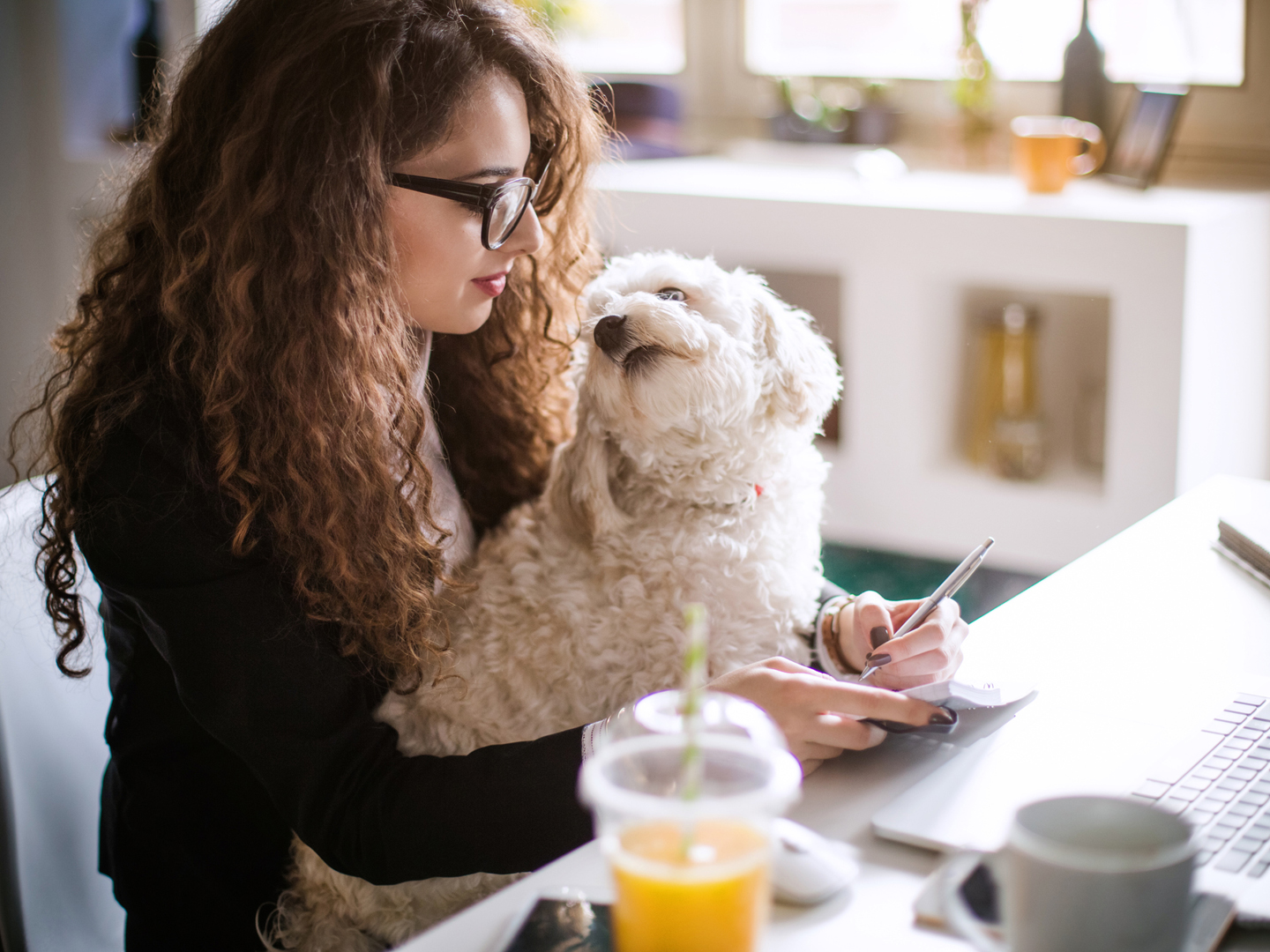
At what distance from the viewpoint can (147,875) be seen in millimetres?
1077

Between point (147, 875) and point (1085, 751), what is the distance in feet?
2.69

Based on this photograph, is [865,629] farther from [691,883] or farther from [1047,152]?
[1047,152]

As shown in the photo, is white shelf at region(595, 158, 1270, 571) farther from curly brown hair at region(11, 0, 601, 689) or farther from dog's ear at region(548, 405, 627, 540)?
curly brown hair at region(11, 0, 601, 689)

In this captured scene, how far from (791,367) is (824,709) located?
465 mm

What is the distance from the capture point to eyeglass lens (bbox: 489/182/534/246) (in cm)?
107

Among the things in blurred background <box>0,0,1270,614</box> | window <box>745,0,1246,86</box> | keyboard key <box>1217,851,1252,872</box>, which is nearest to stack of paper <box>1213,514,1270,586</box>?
keyboard key <box>1217,851,1252,872</box>

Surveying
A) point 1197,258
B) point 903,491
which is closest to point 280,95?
point 1197,258

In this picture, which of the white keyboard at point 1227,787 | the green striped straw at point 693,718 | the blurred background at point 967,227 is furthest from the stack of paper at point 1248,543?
the blurred background at point 967,227

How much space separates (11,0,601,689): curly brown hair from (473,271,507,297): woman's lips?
9 centimetres

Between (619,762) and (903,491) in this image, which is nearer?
(619,762)

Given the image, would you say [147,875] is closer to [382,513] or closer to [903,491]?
[382,513]

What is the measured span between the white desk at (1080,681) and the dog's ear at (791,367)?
10.8 inches

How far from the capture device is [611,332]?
1.14 m

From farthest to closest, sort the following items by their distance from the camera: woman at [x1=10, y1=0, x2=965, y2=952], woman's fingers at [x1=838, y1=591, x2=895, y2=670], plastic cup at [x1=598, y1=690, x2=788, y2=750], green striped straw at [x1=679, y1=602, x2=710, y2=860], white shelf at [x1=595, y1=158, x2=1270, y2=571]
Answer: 1. white shelf at [x1=595, y1=158, x2=1270, y2=571]
2. woman's fingers at [x1=838, y1=591, x2=895, y2=670]
3. woman at [x1=10, y1=0, x2=965, y2=952]
4. plastic cup at [x1=598, y1=690, x2=788, y2=750]
5. green striped straw at [x1=679, y1=602, x2=710, y2=860]
